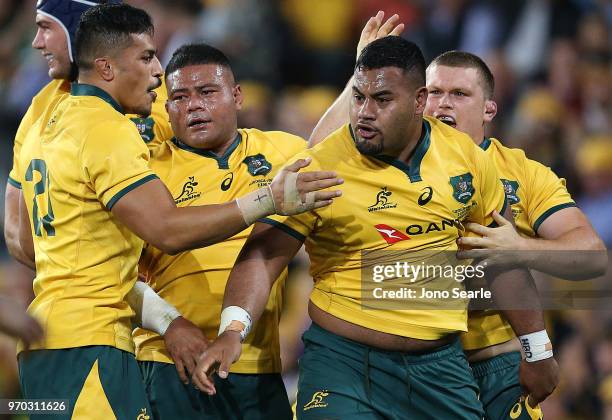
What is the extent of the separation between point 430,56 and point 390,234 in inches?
191

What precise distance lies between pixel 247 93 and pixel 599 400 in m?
3.78

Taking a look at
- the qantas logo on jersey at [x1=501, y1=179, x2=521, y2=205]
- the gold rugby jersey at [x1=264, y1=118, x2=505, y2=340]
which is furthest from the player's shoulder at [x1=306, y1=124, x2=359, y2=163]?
the qantas logo on jersey at [x1=501, y1=179, x2=521, y2=205]

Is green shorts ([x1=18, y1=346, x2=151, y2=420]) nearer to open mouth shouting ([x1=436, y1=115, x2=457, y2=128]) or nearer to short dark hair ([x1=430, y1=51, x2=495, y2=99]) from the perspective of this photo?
open mouth shouting ([x1=436, y1=115, x2=457, y2=128])

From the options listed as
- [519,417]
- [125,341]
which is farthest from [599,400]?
[125,341]

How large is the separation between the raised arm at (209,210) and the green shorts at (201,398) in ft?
3.02

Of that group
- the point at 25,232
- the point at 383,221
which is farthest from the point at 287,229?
the point at 25,232

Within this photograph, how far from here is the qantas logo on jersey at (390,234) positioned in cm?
445

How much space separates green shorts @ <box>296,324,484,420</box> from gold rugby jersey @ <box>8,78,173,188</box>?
1502 millimetres

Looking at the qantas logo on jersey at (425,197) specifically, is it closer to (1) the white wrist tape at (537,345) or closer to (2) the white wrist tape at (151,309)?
(1) the white wrist tape at (537,345)

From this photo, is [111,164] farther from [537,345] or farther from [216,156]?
[537,345]

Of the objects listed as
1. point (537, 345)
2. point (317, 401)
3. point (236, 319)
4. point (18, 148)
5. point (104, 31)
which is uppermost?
point (104, 31)

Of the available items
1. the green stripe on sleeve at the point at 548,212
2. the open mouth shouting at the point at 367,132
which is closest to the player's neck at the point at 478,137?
the green stripe on sleeve at the point at 548,212

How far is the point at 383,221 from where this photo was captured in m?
4.45

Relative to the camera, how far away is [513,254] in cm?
479
